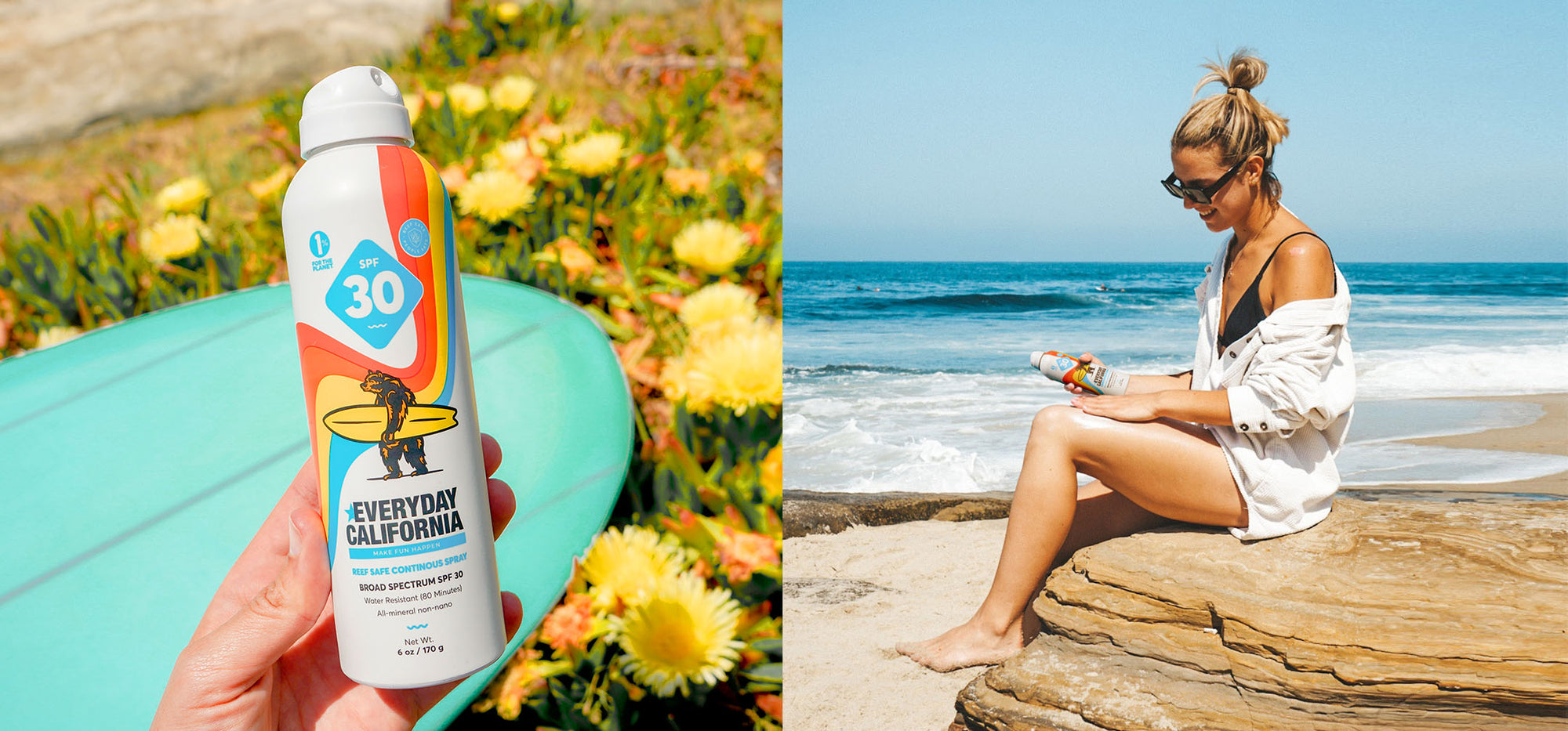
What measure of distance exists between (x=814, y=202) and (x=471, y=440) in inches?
32.0

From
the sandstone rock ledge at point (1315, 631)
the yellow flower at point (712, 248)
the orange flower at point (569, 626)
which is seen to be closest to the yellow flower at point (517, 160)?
the yellow flower at point (712, 248)

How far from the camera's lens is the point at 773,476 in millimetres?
1454

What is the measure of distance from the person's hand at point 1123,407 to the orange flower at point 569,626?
2.59 feet

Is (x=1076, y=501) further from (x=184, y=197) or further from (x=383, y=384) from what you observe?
(x=184, y=197)

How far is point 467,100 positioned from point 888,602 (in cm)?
206

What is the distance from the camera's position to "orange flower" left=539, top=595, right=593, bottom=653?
131cm

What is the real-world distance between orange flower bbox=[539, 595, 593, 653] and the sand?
0.30 metres

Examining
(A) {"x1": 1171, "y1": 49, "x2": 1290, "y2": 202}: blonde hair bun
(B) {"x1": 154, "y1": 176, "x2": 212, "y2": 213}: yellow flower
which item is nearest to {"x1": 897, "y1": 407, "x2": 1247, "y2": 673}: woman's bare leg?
(A) {"x1": 1171, "y1": 49, "x2": 1290, "y2": 202}: blonde hair bun

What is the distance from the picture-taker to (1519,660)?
46.1 inches

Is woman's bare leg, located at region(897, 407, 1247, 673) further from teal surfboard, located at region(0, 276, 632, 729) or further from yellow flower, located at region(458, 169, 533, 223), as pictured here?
yellow flower, located at region(458, 169, 533, 223)

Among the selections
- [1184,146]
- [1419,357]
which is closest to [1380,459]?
[1419,357]

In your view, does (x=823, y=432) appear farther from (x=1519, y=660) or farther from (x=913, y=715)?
(x=1519, y=660)

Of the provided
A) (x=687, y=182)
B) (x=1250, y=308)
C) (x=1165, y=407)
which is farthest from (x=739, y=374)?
(x=687, y=182)

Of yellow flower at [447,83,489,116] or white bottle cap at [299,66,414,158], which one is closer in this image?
white bottle cap at [299,66,414,158]
